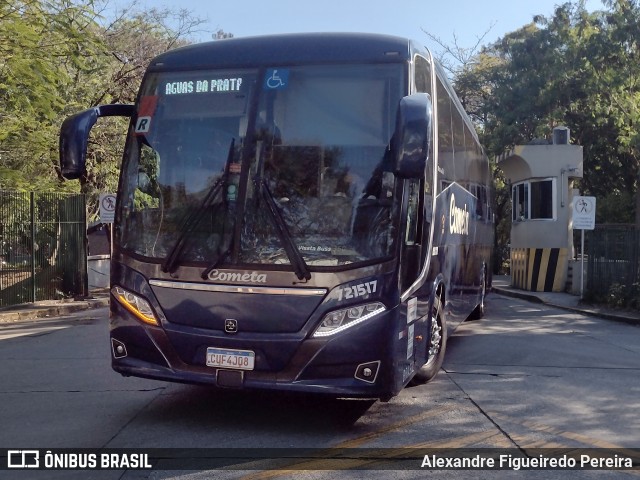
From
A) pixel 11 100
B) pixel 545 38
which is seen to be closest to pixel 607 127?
pixel 545 38

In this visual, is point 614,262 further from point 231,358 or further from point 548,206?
point 231,358

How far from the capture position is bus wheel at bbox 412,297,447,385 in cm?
801

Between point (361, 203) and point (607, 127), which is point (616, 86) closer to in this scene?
point (607, 127)

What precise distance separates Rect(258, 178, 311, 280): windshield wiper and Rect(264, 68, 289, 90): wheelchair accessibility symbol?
32.7 inches

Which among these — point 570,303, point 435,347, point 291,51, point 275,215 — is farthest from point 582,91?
point 275,215

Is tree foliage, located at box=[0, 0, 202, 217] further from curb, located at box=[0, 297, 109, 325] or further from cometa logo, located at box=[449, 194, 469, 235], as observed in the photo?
cometa logo, located at box=[449, 194, 469, 235]

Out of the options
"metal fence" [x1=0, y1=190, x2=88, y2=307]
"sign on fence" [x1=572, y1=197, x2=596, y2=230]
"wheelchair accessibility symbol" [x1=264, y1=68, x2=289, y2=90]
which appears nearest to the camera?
"wheelchair accessibility symbol" [x1=264, y1=68, x2=289, y2=90]

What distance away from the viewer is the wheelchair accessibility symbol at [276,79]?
6312 millimetres

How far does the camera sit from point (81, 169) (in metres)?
6.64

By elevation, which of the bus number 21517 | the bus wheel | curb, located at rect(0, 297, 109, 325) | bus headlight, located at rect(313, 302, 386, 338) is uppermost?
the bus number 21517

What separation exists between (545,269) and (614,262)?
17.7 ft

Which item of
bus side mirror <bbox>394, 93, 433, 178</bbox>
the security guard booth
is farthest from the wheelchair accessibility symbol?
the security guard booth

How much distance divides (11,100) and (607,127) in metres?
22.7

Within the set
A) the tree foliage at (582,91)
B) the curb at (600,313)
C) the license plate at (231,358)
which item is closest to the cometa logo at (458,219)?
the license plate at (231,358)
